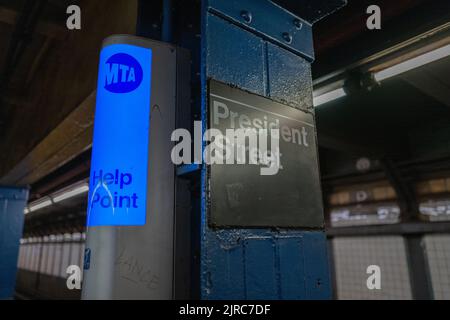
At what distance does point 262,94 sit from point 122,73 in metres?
0.78

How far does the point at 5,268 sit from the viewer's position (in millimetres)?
7113

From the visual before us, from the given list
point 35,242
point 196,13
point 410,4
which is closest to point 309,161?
point 196,13

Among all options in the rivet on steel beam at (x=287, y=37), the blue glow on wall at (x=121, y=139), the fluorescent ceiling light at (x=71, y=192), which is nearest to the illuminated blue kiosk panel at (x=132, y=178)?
the blue glow on wall at (x=121, y=139)

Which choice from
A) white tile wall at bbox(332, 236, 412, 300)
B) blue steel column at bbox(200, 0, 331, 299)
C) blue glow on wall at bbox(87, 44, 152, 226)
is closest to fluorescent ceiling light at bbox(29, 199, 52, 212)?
white tile wall at bbox(332, 236, 412, 300)

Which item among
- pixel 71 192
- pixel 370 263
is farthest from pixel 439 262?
pixel 71 192

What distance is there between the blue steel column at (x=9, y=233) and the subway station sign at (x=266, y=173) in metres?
7.82

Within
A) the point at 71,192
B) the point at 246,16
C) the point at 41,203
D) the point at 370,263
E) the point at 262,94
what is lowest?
the point at 370,263

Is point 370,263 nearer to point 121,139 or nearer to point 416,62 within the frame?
point 416,62

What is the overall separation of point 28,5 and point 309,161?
11.6 feet

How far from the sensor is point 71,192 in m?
8.51

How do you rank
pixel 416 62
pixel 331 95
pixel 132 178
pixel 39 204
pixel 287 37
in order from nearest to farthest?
pixel 132 178
pixel 287 37
pixel 416 62
pixel 331 95
pixel 39 204

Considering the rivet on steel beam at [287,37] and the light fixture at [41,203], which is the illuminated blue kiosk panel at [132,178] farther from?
the light fixture at [41,203]

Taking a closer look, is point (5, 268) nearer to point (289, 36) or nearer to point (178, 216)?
point (178, 216)

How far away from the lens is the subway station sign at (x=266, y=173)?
149 centimetres
